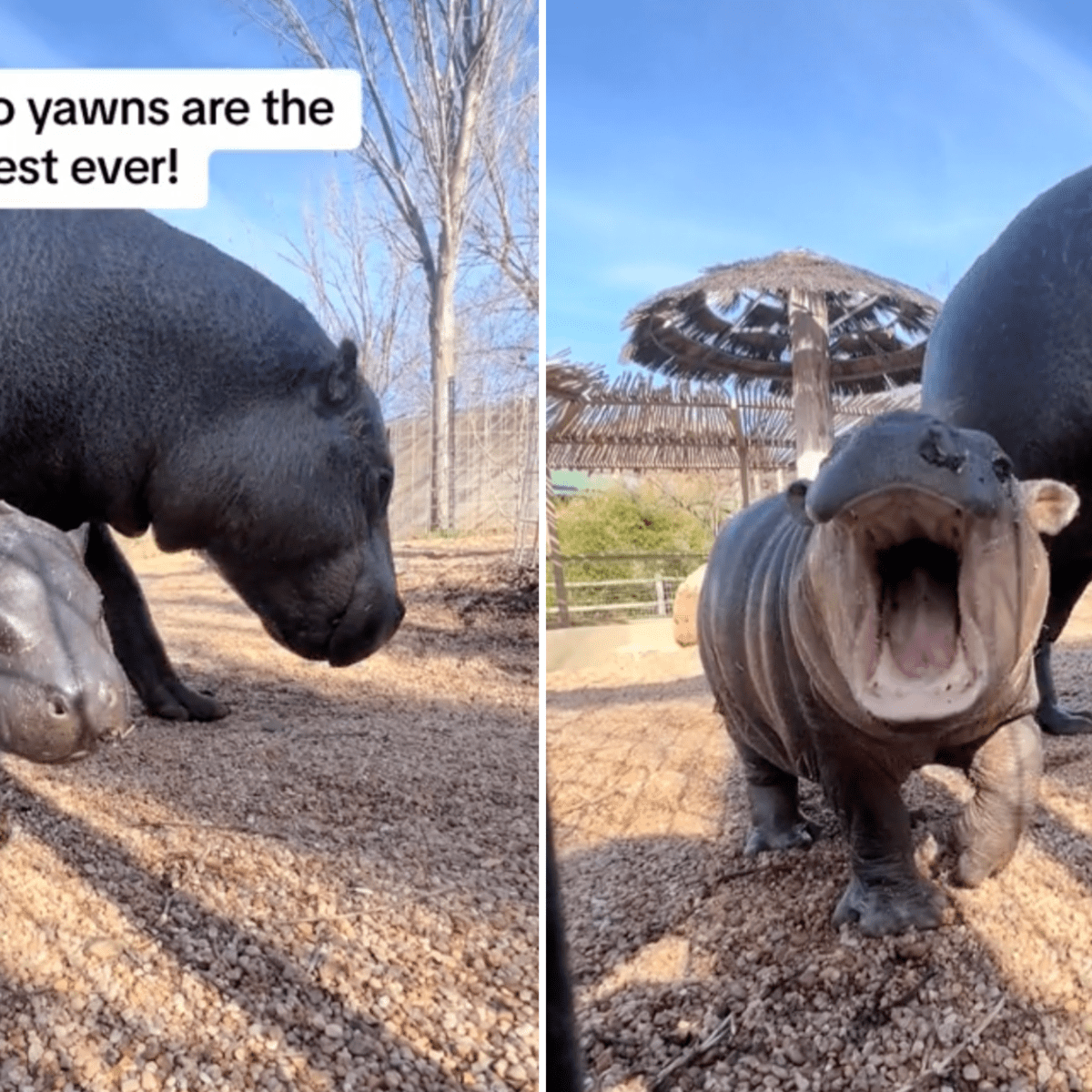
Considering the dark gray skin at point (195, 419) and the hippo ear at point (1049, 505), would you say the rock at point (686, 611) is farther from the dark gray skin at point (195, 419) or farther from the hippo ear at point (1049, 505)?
the hippo ear at point (1049, 505)

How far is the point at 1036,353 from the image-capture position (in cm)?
140

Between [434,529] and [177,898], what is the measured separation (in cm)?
117

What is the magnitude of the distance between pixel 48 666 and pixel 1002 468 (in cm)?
77

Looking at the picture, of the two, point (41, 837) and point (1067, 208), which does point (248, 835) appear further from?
point (1067, 208)

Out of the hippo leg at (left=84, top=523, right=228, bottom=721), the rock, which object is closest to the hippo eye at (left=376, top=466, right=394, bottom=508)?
the hippo leg at (left=84, top=523, right=228, bottom=721)

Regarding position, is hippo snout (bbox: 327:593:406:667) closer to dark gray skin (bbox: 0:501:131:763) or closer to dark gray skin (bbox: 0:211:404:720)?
dark gray skin (bbox: 0:211:404:720)

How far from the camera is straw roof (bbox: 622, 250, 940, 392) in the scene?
297cm

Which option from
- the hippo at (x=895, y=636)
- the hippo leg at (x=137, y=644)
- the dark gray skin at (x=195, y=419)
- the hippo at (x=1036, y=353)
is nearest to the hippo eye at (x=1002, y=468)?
the hippo at (x=895, y=636)

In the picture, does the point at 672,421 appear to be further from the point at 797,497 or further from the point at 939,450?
the point at 939,450

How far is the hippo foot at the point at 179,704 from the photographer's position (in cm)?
231

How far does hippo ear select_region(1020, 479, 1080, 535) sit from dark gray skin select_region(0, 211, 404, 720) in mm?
999

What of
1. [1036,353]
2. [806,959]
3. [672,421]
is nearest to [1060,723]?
[1036,353]

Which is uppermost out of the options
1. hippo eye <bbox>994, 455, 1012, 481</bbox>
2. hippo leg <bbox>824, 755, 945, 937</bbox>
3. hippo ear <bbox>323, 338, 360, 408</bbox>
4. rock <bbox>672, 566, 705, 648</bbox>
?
hippo ear <bbox>323, 338, 360, 408</bbox>

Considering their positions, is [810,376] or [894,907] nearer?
[894,907]
